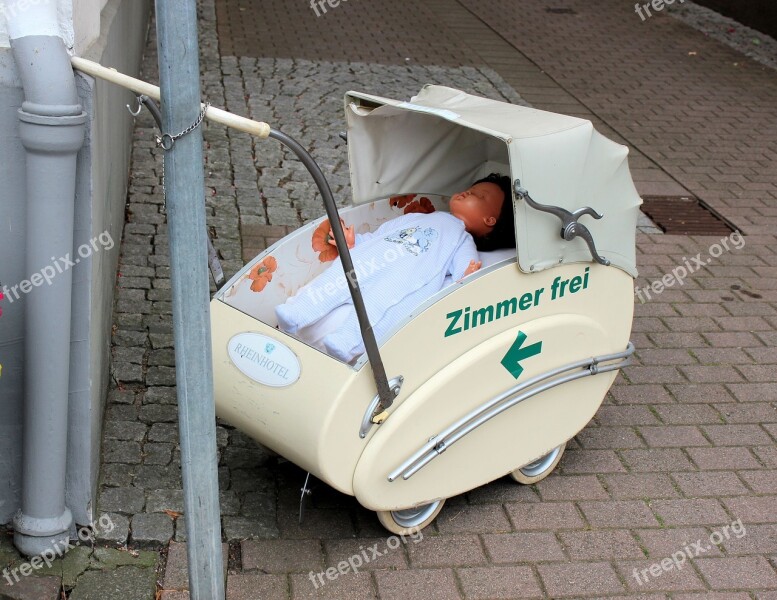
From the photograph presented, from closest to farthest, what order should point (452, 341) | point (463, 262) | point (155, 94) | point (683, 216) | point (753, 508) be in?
point (155, 94) → point (452, 341) → point (463, 262) → point (753, 508) → point (683, 216)

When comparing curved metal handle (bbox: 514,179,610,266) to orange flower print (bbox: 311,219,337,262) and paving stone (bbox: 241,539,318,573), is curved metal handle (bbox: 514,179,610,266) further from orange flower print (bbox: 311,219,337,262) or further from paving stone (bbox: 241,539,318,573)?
paving stone (bbox: 241,539,318,573)

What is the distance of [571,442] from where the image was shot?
4.72m

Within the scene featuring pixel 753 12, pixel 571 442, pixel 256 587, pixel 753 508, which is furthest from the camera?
pixel 753 12

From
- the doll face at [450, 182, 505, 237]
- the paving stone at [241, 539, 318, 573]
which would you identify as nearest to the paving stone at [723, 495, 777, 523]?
the doll face at [450, 182, 505, 237]

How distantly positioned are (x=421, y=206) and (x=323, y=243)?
1.95 feet

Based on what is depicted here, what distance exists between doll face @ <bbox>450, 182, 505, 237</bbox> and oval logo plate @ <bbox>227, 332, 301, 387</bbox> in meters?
1.07

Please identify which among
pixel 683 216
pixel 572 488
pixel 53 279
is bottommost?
pixel 683 216

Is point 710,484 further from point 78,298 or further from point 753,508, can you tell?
point 78,298

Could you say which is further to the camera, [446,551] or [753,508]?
[753,508]

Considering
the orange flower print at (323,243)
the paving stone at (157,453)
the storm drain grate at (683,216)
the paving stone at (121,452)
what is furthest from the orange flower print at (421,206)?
the storm drain grate at (683,216)

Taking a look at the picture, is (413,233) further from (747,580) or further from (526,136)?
(747,580)

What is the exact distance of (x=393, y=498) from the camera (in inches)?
147

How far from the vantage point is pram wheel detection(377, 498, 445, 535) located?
12.8 feet

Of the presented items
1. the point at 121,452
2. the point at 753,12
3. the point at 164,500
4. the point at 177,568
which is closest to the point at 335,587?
the point at 177,568
